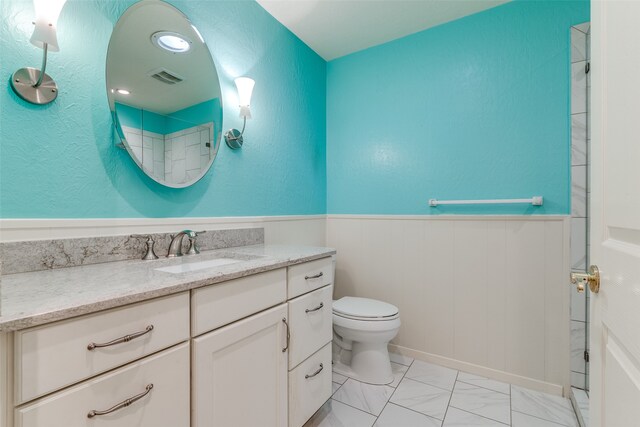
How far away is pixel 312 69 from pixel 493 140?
148cm

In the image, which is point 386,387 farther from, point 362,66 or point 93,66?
point 362,66

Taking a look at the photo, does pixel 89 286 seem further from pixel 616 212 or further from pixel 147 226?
pixel 616 212

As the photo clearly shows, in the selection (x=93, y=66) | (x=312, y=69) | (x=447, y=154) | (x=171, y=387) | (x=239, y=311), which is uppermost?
(x=312, y=69)

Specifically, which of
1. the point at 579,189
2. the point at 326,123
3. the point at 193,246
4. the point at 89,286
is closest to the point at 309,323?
the point at 193,246

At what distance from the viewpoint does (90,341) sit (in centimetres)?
67

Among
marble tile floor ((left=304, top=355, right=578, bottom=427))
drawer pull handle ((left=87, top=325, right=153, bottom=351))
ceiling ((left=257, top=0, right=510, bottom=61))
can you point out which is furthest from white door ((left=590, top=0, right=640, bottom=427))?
ceiling ((left=257, top=0, right=510, bottom=61))

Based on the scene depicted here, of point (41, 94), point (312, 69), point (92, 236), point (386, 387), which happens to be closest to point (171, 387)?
point (92, 236)

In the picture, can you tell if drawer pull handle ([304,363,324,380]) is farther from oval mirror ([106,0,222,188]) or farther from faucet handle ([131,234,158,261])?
oval mirror ([106,0,222,188])

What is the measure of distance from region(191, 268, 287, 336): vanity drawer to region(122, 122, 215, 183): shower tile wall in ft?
2.26

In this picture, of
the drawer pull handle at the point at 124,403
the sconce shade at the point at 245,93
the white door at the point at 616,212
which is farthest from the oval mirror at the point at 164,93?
the white door at the point at 616,212

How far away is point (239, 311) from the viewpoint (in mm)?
1036

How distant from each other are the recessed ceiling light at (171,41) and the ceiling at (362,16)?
28.1 inches

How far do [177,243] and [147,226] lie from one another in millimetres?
144

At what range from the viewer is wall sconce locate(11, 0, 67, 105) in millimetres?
928
